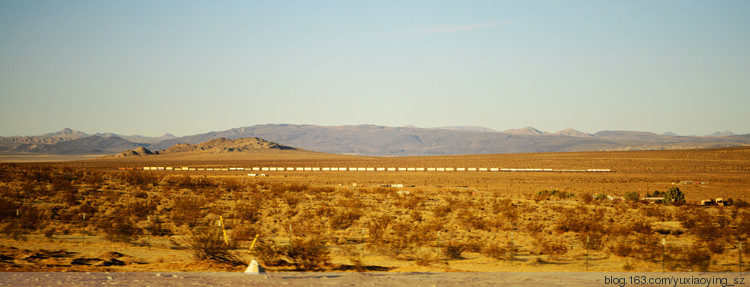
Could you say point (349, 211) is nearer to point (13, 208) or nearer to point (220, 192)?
point (220, 192)

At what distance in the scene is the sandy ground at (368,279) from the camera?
47.7 feet

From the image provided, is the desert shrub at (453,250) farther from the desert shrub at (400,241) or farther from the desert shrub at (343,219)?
the desert shrub at (343,219)

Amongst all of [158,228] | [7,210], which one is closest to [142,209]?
[158,228]

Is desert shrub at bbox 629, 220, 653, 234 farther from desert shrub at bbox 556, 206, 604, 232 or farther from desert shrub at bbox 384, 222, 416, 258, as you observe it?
desert shrub at bbox 384, 222, 416, 258

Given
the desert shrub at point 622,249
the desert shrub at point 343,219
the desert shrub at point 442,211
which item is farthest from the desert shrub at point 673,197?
the desert shrub at point 343,219

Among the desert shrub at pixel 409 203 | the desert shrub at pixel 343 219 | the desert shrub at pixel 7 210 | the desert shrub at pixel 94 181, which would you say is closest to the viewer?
the desert shrub at pixel 7 210

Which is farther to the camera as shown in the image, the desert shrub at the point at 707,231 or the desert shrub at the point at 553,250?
the desert shrub at the point at 707,231

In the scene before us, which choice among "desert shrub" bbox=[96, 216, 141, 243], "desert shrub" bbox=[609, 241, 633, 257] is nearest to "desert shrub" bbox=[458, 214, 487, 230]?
"desert shrub" bbox=[609, 241, 633, 257]

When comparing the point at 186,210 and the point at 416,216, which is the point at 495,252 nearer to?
the point at 416,216

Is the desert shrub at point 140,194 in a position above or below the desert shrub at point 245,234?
above

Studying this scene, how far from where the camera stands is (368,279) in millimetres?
15609

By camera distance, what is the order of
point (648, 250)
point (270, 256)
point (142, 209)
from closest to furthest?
1. point (270, 256)
2. point (648, 250)
3. point (142, 209)

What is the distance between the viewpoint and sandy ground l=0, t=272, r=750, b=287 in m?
14.5

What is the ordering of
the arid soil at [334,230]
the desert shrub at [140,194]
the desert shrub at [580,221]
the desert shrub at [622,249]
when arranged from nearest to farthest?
the arid soil at [334,230] → the desert shrub at [622,249] → the desert shrub at [580,221] → the desert shrub at [140,194]
